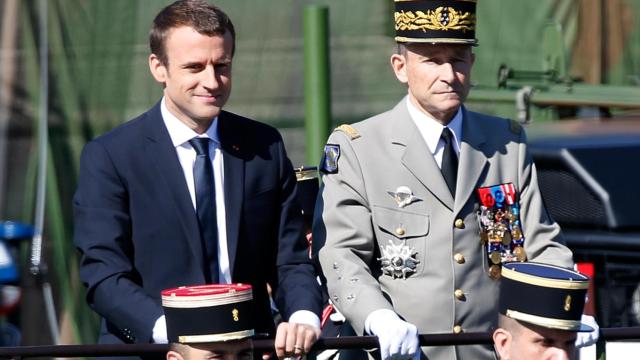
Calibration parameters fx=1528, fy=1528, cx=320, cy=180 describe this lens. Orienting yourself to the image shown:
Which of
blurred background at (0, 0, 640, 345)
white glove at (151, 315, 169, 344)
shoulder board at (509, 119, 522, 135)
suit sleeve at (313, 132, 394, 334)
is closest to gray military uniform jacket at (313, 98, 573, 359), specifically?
suit sleeve at (313, 132, 394, 334)

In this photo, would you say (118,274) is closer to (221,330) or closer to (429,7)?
(221,330)

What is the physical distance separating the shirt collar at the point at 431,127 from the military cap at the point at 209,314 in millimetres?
822

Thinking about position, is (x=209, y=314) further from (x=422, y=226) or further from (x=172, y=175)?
(x=422, y=226)

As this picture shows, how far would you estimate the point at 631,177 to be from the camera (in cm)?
696

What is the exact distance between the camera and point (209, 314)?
4023 mm

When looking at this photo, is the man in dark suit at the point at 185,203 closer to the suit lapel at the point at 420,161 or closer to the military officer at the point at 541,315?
the suit lapel at the point at 420,161

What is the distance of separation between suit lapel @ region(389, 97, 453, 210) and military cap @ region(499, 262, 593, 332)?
0.43 meters

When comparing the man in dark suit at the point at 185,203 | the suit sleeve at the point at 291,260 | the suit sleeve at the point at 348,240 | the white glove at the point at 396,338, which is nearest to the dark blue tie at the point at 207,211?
the man in dark suit at the point at 185,203

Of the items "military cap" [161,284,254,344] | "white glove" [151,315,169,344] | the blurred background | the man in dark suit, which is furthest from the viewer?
the blurred background

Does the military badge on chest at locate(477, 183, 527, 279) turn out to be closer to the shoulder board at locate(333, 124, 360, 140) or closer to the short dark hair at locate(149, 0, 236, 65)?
→ the shoulder board at locate(333, 124, 360, 140)

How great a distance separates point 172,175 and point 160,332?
0.48 meters

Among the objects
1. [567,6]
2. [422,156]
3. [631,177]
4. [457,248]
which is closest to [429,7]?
[422,156]

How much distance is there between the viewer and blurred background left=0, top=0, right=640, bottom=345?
8008 millimetres

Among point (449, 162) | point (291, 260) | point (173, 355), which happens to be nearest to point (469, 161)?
point (449, 162)
